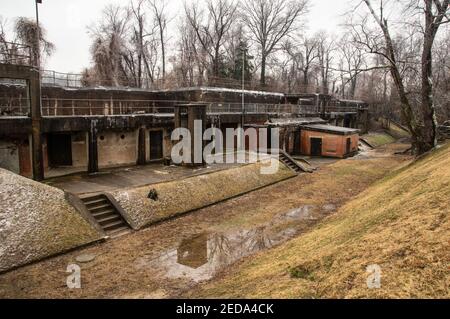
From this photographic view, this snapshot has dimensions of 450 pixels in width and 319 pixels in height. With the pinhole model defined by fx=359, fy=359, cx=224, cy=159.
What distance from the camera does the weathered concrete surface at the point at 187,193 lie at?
50.0 ft

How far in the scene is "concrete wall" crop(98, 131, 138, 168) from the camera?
21.1 m

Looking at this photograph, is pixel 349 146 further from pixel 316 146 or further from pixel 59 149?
pixel 59 149

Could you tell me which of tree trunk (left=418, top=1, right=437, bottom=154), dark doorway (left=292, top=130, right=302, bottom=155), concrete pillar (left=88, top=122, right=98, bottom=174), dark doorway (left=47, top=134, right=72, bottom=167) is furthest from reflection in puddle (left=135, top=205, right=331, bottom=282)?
dark doorway (left=292, top=130, right=302, bottom=155)

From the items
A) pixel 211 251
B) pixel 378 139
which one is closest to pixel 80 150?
pixel 211 251

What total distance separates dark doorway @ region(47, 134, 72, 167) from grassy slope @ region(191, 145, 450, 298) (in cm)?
1311

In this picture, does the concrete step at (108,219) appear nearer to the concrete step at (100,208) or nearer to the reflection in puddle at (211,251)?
the concrete step at (100,208)

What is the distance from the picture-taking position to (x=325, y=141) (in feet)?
111

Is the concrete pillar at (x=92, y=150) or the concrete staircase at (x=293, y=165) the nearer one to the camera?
the concrete pillar at (x=92, y=150)

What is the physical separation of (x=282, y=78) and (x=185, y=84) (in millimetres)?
29441

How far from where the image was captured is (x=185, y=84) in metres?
45.1

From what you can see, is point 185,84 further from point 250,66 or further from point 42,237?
point 42,237

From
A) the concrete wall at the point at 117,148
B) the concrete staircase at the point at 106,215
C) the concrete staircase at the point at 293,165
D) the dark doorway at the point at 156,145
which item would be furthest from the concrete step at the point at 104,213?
the concrete staircase at the point at 293,165

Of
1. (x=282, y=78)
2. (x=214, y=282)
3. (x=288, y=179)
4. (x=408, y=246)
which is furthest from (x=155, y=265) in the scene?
(x=282, y=78)

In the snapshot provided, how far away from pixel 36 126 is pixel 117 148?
18.3 ft
